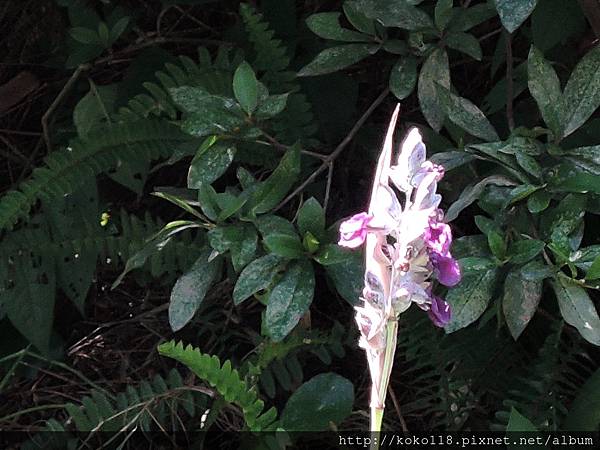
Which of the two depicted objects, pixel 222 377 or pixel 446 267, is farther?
pixel 222 377

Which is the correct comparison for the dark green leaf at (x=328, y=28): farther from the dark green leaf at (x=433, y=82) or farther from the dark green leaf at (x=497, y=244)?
the dark green leaf at (x=497, y=244)

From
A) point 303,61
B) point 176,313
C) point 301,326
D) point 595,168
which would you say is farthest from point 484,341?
point 303,61

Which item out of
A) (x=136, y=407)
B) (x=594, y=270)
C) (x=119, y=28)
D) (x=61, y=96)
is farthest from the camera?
(x=61, y=96)

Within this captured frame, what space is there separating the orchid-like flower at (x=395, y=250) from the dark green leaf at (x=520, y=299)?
0.50 m

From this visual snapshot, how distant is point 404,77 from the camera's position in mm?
1511

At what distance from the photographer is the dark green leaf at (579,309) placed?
122 cm

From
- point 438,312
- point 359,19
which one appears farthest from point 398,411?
point 438,312

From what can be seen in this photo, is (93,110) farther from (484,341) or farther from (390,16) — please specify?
(484,341)

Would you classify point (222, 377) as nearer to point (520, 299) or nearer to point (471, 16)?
point (520, 299)

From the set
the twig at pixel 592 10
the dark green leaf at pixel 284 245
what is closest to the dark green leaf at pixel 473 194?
the dark green leaf at pixel 284 245

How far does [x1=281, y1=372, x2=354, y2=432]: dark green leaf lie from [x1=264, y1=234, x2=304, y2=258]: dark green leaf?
1.12ft

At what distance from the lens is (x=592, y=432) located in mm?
1474

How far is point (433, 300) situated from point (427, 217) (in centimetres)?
11

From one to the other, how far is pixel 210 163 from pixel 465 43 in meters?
0.46
